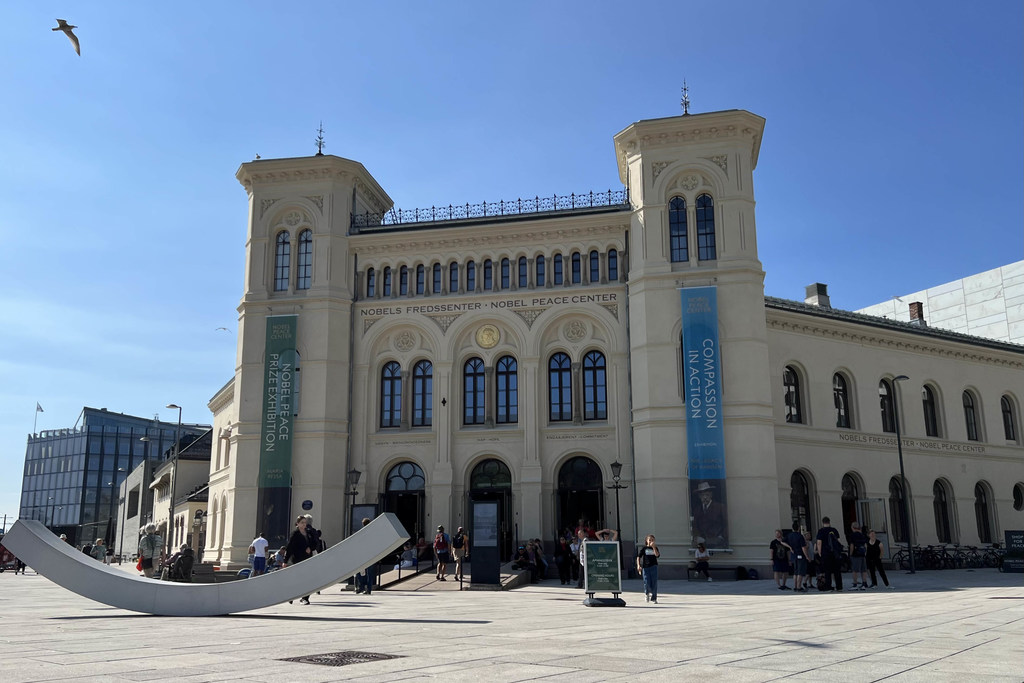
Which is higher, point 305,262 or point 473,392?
point 305,262

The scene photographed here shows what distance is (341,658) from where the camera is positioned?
29.3 ft

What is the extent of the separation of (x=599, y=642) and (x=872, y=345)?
29513 mm

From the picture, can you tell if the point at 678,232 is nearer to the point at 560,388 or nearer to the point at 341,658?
the point at 560,388

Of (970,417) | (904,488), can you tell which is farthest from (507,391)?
(970,417)

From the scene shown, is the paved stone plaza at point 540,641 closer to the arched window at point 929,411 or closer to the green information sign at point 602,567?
the green information sign at point 602,567

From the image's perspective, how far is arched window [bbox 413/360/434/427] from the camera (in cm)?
3381

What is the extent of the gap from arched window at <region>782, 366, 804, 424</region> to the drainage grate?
2706 centimetres

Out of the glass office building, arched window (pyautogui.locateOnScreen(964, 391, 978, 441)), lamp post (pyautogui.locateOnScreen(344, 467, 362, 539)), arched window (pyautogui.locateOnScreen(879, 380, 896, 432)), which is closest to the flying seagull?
lamp post (pyautogui.locateOnScreen(344, 467, 362, 539))

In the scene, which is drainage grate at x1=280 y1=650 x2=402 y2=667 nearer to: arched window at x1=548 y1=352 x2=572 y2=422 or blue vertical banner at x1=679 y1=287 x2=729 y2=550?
blue vertical banner at x1=679 y1=287 x2=729 y2=550

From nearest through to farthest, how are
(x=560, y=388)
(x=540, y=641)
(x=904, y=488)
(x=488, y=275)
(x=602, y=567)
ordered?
(x=540, y=641), (x=602, y=567), (x=904, y=488), (x=560, y=388), (x=488, y=275)

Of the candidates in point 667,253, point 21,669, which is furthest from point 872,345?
point 21,669

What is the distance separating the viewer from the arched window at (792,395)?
3394 cm

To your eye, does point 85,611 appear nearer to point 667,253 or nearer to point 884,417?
point 667,253

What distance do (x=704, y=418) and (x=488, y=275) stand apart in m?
9.93
